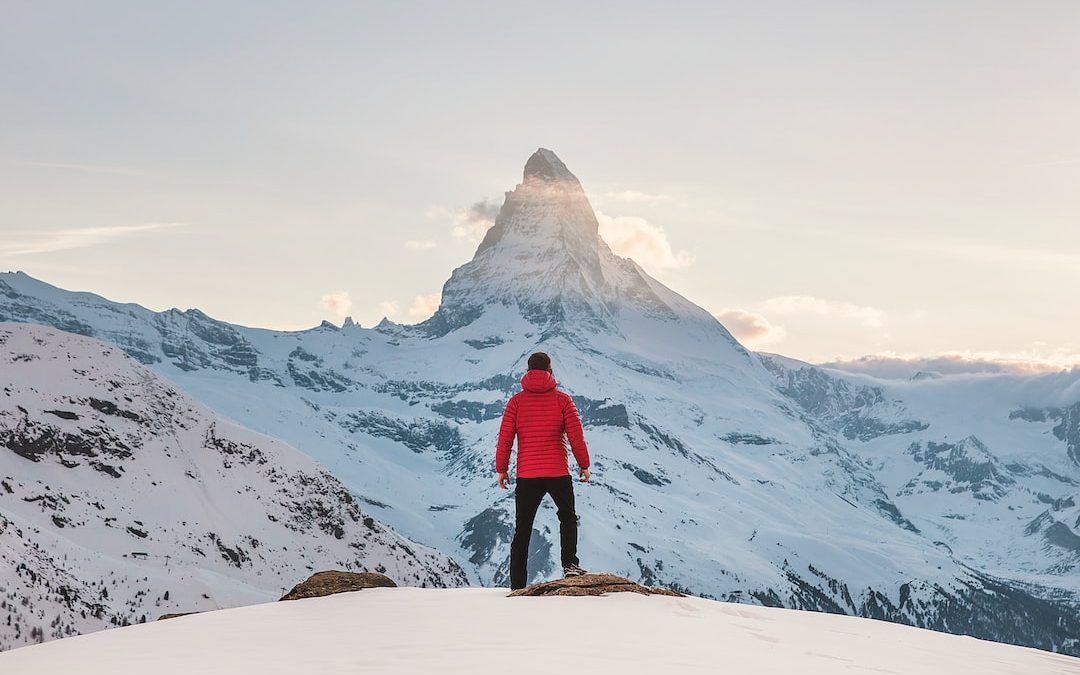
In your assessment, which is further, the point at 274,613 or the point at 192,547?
the point at 192,547

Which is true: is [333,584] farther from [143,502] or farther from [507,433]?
[143,502]

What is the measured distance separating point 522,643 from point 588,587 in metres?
5.28

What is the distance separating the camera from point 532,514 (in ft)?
60.3

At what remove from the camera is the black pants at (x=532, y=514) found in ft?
59.2

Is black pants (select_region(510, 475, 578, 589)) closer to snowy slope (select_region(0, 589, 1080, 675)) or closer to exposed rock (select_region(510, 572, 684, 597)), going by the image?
exposed rock (select_region(510, 572, 684, 597))

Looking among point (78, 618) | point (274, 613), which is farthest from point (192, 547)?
point (274, 613)

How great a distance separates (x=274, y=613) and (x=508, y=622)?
4396 mm

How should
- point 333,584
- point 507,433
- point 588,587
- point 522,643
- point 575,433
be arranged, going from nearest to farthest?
point 522,643 → point 588,587 → point 575,433 → point 507,433 → point 333,584

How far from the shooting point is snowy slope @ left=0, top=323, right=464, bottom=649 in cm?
7500

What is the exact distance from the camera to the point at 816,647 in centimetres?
1389

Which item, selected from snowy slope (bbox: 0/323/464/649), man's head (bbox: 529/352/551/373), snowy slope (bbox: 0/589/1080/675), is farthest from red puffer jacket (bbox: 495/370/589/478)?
snowy slope (bbox: 0/323/464/649)

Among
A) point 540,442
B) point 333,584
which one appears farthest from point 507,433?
point 333,584

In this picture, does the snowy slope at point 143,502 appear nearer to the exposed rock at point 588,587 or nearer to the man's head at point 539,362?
the exposed rock at point 588,587

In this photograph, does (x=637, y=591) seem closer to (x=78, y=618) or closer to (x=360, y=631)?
(x=360, y=631)
